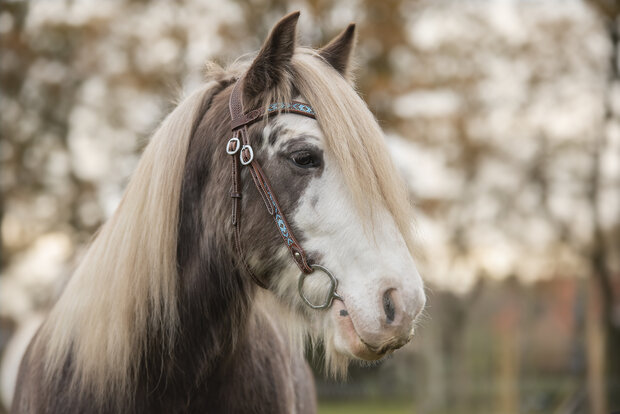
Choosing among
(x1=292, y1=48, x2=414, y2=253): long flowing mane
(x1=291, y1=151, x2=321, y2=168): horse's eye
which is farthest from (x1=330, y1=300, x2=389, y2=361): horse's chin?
(x1=291, y1=151, x2=321, y2=168): horse's eye

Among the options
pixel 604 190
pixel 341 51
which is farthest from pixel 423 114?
pixel 341 51

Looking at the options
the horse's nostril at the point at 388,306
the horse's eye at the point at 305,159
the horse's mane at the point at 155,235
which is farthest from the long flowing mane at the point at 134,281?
the horse's nostril at the point at 388,306

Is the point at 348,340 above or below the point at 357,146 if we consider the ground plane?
below

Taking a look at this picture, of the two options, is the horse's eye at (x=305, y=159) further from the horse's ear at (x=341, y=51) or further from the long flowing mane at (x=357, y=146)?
the horse's ear at (x=341, y=51)

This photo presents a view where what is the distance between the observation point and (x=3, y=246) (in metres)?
15.7

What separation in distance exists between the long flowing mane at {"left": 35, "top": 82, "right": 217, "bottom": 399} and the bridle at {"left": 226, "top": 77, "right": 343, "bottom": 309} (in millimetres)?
286

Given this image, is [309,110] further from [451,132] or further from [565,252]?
[565,252]

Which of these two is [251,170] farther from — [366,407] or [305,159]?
[366,407]

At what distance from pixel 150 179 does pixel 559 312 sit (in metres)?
26.4

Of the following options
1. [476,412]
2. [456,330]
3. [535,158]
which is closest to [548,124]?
[535,158]

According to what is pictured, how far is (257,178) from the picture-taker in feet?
8.44

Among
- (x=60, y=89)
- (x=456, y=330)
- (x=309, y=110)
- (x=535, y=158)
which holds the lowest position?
(x=456, y=330)

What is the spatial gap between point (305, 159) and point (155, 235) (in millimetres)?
799

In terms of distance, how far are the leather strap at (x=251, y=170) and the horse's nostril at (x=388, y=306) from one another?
0.37 m
